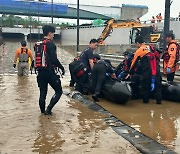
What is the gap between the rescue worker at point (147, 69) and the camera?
8.48 meters

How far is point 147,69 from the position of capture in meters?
8.50

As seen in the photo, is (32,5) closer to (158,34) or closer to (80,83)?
(158,34)

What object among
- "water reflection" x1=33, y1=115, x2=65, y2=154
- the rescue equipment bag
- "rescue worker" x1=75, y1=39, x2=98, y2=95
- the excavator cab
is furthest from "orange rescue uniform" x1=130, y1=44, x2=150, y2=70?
the excavator cab

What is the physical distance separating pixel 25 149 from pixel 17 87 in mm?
6237

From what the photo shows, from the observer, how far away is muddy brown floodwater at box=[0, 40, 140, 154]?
491 centimetres

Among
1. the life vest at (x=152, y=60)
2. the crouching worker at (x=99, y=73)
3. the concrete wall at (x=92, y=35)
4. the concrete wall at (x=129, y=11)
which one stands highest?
the concrete wall at (x=129, y=11)

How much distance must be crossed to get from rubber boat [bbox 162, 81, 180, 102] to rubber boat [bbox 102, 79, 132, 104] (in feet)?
3.88

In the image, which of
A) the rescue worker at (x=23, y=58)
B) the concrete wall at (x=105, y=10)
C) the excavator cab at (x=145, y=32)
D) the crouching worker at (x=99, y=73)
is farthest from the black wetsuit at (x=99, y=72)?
the concrete wall at (x=105, y=10)

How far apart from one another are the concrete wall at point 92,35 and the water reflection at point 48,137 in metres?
31.4

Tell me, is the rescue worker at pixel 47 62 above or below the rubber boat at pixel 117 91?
above

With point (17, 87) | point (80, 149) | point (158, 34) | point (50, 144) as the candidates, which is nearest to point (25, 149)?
point (50, 144)

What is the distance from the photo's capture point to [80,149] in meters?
4.88

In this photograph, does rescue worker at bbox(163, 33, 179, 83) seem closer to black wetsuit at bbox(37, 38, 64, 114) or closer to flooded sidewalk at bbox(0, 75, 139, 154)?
flooded sidewalk at bbox(0, 75, 139, 154)

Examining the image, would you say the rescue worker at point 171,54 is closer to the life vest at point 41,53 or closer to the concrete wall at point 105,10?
the life vest at point 41,53
